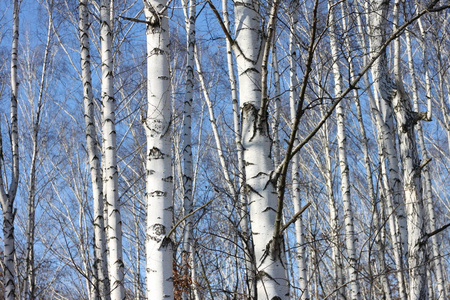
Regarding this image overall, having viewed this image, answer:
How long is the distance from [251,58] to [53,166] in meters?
11.9

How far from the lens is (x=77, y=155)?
12867mm

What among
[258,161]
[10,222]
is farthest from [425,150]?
[258,161]

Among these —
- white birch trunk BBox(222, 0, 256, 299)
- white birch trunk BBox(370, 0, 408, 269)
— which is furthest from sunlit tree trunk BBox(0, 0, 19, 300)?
white birch trunk BBox(370, 0, 408, 269)

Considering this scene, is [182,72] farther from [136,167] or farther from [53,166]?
[53,166]

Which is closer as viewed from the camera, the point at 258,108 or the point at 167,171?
the point at 258,108

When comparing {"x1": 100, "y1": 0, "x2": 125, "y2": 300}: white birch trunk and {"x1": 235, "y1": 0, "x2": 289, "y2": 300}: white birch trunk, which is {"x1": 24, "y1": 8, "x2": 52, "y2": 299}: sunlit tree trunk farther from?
{"x1": 235, "y1": 0, "x2": 289, "y2": 300}: white birch trunk

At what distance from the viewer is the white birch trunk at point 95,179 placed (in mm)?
5102

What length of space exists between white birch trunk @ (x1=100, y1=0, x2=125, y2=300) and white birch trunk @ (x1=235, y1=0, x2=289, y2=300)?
2599 mm

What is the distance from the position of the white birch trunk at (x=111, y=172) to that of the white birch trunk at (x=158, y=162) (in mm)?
1718

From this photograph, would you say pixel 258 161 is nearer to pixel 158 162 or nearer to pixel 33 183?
pixel 158 162

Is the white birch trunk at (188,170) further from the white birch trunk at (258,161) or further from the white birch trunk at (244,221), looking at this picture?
the white birch trunk at (258,161)

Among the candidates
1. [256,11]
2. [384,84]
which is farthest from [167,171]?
[384,84]

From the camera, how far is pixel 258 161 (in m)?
2.47

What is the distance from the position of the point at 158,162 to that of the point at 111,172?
216cm
